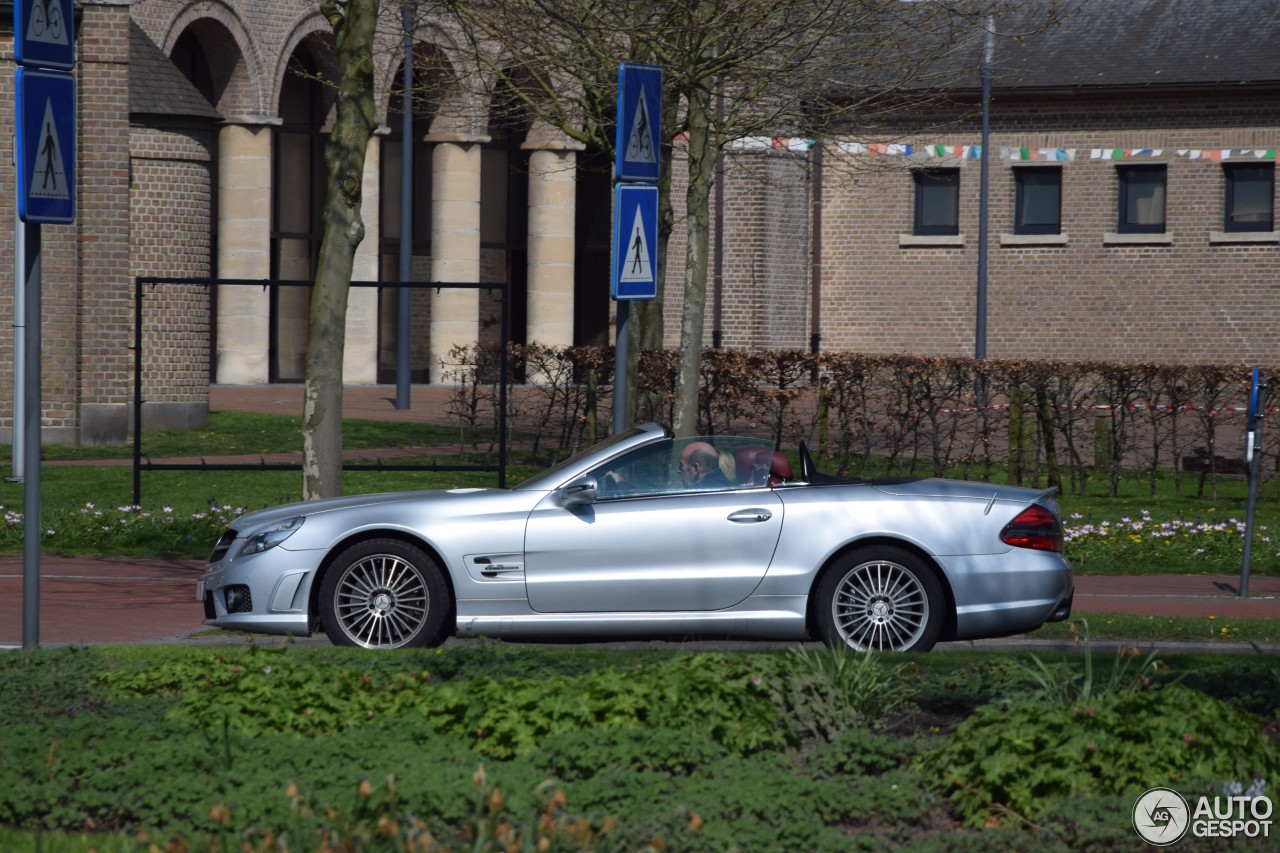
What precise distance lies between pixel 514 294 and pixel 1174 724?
3802 cm

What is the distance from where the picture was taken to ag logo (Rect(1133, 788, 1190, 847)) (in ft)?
15.8

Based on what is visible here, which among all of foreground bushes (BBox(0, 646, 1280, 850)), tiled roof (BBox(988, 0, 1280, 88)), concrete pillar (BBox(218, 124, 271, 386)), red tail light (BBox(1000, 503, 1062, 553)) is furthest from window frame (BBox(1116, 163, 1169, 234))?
foreground bushes (BBox(0, 646, 1280, 850))

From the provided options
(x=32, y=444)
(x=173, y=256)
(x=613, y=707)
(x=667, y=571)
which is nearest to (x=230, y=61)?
(x=173, y=256)

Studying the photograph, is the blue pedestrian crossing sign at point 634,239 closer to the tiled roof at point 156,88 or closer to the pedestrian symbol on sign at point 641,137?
the pedestrian symbol on sign at point 641,137

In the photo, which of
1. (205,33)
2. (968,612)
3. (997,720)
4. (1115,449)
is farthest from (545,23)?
(205,33)

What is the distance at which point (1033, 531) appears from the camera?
8953 millimetres

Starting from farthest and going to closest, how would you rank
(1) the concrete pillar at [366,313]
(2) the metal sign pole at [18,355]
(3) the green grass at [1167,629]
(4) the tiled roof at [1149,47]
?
(1) the concrete pillar at [366,313] < (4) the tiled roof at [1149,47] < (2) the metal sign pole at [18,355] < (3) the green grass at [1167,629]

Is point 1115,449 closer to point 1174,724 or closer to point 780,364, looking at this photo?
point 780,364

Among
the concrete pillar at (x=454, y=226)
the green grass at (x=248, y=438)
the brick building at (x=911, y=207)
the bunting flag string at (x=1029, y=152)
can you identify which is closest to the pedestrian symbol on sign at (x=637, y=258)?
the green grass at (x=248, y=438)

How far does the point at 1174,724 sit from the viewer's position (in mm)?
5305

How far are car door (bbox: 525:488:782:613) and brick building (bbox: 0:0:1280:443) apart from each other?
23.1m

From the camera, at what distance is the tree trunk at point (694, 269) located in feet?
49.3

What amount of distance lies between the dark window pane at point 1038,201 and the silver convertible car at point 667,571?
28.2 m

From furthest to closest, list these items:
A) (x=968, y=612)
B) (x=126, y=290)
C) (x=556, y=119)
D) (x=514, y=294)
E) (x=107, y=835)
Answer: (x=514, y=294) < (x=126, y=290) < (x=556, y=119) < (x=968, y=612) < (x=107, y=835)
